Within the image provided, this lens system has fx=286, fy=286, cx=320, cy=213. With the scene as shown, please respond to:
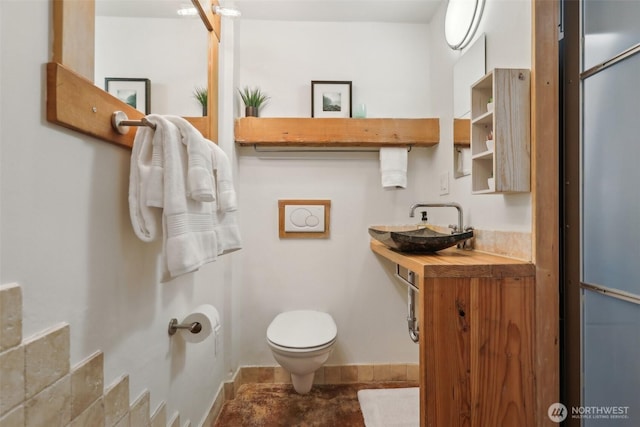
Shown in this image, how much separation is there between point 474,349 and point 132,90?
143 centimetres

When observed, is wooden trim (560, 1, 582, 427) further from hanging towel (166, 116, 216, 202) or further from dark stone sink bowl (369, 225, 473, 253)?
hanging towel (166, 116, 216, 202)

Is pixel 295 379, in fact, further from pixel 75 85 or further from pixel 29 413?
pixel 75 85

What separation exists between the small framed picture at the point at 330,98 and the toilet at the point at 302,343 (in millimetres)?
1369

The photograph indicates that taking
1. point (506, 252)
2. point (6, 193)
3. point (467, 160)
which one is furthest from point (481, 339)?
point (6, 193)

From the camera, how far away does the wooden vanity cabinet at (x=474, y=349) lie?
99 cm

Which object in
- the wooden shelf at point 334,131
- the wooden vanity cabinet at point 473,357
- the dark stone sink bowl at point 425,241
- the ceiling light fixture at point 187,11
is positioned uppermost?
the ceiling light fixture at point 187,11

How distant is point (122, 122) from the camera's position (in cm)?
80

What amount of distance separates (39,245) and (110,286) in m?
0.24

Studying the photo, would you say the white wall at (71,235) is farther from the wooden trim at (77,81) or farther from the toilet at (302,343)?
the toilet at (302,343)

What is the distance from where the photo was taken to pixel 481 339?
999 millimetres

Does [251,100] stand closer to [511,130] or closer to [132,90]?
[132,90]

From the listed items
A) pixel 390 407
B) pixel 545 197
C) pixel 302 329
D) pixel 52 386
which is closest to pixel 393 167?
pixel 545 197

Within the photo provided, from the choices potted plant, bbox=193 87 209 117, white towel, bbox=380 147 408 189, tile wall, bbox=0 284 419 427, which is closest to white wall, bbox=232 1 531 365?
white towel, bbox=380 147 408 189

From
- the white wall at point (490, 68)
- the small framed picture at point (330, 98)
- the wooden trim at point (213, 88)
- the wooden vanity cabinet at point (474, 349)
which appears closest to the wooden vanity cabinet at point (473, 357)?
the wooden vanity cabinet at point (474, 349)
